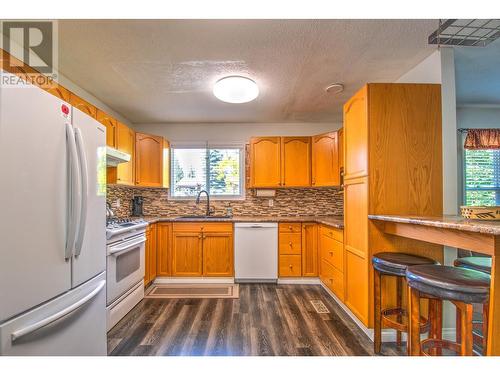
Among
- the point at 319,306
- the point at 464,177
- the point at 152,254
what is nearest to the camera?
the point at 319,306

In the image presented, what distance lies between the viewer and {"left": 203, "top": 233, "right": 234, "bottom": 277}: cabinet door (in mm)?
3307

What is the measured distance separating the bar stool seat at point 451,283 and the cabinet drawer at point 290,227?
2.05 metres

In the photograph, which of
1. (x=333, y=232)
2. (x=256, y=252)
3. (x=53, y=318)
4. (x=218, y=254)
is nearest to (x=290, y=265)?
(x=256, y=252)

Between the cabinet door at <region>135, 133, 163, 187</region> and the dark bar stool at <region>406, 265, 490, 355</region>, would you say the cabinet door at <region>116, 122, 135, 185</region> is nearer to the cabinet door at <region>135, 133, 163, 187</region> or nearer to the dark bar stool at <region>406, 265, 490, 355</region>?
the cabinet door at <region>135, 133, 163, 187</region>

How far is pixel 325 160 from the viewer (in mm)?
3518

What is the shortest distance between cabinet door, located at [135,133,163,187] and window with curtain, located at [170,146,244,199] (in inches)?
15.9

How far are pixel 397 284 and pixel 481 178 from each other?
3.09m

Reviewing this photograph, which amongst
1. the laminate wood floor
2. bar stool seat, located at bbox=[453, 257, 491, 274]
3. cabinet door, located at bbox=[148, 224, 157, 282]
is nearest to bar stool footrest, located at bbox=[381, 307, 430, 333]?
the laminate wood floor

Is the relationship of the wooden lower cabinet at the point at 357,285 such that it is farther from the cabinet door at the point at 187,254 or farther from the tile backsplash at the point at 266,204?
the cabinet door at the point at 187,254

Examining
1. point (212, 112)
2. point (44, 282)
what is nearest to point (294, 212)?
point (212, 112)

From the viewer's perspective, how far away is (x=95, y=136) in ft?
4.68

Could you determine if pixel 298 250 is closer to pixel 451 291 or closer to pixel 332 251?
pixel 332 251

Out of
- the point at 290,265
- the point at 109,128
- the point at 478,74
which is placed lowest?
the point at 290,265

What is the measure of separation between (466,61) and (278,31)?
1.99 meters
